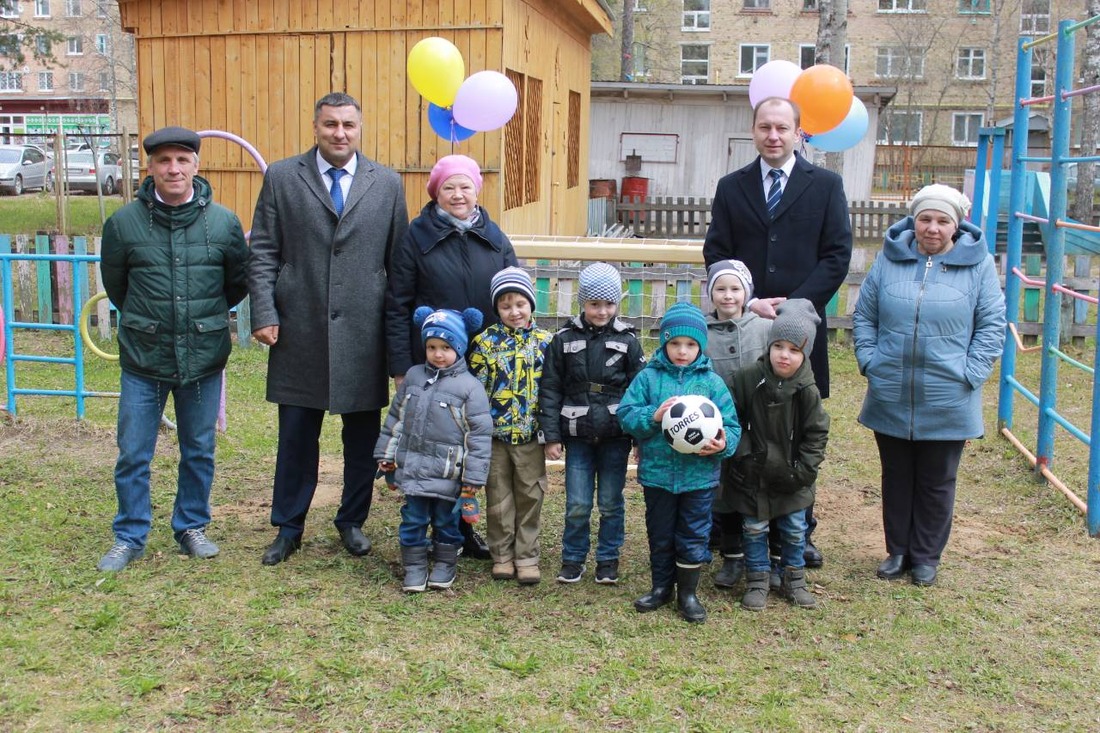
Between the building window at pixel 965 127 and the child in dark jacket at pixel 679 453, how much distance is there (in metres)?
44.8

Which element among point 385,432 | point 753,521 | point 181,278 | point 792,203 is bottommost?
point 753,521

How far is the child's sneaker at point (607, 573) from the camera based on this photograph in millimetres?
4844

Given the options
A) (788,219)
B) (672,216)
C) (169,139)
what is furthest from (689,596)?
(672,216)

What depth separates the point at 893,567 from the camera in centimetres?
503

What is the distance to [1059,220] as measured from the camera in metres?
6.24

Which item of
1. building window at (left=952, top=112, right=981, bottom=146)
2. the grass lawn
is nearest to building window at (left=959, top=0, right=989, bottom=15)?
building window at (left=952, top=112, right=981, bottom=146)

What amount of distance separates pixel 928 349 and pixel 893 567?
103 centimetres

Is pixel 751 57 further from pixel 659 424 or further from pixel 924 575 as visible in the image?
pixel 659 424


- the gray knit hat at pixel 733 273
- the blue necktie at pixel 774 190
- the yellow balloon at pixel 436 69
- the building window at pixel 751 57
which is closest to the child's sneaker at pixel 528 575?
the gray knit hat at pixel 733 273

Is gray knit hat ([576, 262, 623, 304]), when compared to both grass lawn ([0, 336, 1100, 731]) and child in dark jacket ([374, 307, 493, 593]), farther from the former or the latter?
grass lawn ([0, 336, 1100, 731])

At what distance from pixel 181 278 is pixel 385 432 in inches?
43.9

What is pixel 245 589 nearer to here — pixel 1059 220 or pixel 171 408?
pixel 171 408

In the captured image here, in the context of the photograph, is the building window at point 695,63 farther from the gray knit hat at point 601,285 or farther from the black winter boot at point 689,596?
the black winter boot at point 689,596

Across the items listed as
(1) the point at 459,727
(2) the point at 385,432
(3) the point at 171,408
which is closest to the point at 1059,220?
(2) the point at 385,432
